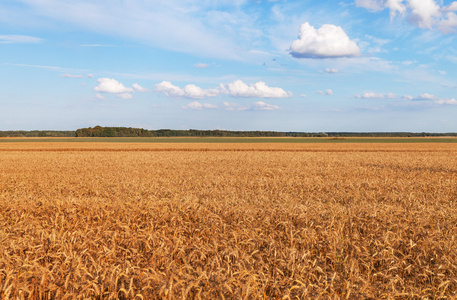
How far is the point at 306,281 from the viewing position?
4332mm

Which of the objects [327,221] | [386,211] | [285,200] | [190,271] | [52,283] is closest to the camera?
[52,283]

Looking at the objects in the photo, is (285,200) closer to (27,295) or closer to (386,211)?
(386,211)

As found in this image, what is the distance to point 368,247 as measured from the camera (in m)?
5.85

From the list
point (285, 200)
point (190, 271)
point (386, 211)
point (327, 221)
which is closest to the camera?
point (190, 271)

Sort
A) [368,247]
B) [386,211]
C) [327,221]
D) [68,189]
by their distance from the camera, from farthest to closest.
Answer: [68,189]
[386,211]
[327,221]
[368,247]

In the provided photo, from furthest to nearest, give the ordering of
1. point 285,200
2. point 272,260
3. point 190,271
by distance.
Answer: point 285,200, point 272,260, point 190,271

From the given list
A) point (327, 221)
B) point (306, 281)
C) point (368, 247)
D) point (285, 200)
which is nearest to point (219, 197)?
point (285, 200)

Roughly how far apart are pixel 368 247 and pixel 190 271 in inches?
132

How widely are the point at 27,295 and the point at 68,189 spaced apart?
1037cm

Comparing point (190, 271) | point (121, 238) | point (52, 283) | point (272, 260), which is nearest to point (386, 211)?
point (272, 260)

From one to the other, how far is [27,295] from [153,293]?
64.1 inches

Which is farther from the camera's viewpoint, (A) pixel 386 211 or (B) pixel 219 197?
(B) pixel 219 197

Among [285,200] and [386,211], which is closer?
[386,211]

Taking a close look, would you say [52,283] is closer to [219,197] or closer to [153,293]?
[153,293]
